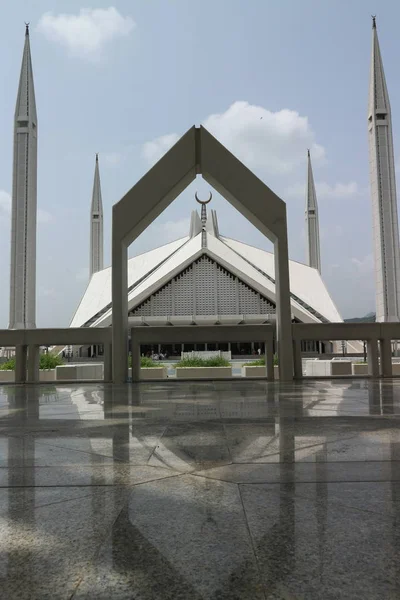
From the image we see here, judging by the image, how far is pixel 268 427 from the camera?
15.1ft

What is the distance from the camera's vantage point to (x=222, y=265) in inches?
1590

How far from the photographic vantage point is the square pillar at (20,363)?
1198 cm

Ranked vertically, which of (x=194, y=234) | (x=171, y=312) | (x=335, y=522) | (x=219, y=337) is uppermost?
(x=194, y=234)

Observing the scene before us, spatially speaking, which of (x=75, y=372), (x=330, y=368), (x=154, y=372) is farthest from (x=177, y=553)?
(x=330, y=368)

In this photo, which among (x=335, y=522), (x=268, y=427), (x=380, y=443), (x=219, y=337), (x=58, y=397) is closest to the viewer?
(x=335, y=522)

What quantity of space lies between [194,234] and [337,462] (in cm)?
4891

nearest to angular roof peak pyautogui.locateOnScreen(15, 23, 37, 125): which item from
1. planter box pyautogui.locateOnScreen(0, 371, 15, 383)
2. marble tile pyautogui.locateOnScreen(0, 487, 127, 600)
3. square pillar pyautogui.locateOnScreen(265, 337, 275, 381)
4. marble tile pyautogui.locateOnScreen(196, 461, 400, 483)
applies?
planter box pyautogui.locateOnScreen(0, 371, 15, 383)

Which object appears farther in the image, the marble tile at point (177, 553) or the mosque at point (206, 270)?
the mosque at point (206, 270)

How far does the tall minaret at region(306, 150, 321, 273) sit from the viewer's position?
2082 inches

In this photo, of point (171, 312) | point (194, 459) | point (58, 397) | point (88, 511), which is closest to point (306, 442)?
point (194, 459)

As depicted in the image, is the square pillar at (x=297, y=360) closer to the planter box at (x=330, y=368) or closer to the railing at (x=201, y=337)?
the railing at (x=201, y=337)

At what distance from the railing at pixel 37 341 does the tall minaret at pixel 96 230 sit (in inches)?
1663

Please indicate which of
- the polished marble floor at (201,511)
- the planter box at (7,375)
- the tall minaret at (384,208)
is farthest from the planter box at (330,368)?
the tall minaret at (384,208)

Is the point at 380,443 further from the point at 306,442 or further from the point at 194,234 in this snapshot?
the point at 194,234
